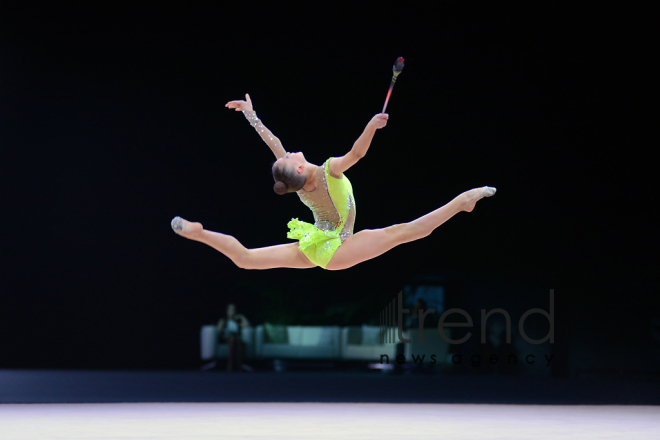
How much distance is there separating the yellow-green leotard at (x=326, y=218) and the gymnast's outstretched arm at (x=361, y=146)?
0.27ft

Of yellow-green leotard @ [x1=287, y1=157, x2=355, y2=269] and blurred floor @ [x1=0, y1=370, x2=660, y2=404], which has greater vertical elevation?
yellow-green leotard @ [x1=287, y1=157, x2=355, y2=269]

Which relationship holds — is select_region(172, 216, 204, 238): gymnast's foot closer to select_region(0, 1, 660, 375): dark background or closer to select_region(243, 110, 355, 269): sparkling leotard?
select_region(243, 110, 355, 269): sparkling leotard

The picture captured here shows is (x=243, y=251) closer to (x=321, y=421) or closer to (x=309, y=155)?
(x=321, y=421)

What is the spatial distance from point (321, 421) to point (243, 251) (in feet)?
5.00

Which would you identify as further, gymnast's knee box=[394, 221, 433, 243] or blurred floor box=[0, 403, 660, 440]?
blurred floor box=[0, 403, 660, 440]

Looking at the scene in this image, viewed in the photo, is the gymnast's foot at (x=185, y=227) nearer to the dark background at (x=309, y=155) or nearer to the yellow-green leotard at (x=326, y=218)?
the yellow-green leotard at (x=326, y=218)

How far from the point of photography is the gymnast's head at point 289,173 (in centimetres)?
363

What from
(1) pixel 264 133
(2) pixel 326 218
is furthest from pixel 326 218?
(1) pixel 264 133

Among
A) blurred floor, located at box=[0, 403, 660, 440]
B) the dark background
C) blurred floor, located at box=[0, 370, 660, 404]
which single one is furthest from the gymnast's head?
the dark background

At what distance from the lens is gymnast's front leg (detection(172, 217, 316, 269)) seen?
11.4 feet

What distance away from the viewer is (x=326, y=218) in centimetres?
398

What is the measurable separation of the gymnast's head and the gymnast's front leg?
33cm

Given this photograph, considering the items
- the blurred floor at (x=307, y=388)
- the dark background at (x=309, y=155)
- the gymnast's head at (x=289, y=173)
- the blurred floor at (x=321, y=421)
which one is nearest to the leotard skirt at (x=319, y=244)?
the gymnast's head at (x=289, y=173)

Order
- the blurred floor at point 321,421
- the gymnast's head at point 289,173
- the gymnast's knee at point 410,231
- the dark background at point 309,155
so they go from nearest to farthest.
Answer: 1. the gymnast's head at point 289,173
2. the gymnast's knee at point 410,231
3. the blurred floor at point 321,421
4. the dark background at point 309,155
